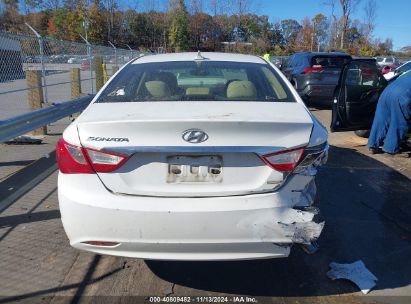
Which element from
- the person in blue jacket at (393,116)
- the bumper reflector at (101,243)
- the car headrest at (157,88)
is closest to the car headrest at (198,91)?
the car headrest at (157,88)

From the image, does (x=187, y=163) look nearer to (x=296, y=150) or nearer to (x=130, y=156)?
(x=130, y=156)

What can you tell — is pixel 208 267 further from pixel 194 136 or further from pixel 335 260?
pixel 194 136

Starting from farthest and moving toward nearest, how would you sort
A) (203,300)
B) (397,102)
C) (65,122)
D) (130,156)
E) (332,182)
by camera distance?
(65,122) → (397,102) → (332,182) → (203,300) → (130,156)

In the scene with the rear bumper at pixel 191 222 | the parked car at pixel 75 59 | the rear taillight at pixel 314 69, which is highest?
the parked car at pixel 75 59

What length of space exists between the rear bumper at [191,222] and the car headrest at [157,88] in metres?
1.07

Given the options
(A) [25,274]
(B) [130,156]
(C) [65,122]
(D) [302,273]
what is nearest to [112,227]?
(B) [130,156]

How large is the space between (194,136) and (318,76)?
10.8 meters

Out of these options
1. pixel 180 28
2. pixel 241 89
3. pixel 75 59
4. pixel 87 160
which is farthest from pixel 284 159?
pixel 180 28

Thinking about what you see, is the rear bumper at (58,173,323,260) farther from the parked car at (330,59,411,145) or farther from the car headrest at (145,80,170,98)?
the parked car at (330,59,411,145)

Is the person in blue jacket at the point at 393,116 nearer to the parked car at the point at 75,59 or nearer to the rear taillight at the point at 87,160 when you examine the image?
the rear taillight at the point at 87,160

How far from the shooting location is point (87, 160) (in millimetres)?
2727

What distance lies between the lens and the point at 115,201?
2701mm

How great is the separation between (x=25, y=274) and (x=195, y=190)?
1.66 m

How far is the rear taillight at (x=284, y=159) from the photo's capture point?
8.93 feet
